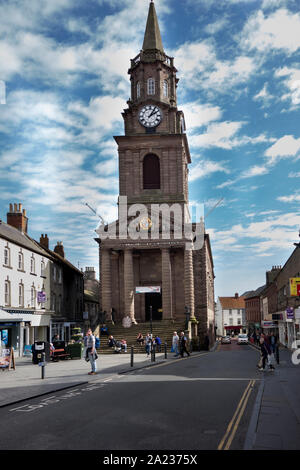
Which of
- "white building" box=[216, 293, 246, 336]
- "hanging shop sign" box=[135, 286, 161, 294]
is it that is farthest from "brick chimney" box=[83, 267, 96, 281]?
"white building" box=[216, 293, 246, 336]

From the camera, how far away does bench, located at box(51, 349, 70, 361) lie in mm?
30016

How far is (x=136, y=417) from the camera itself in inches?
420

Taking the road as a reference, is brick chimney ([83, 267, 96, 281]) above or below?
above

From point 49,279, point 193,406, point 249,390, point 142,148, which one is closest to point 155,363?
point 249,390

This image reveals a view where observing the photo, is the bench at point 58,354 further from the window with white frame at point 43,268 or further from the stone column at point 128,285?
the stone column at point 128,285

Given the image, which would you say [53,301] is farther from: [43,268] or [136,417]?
[136,417]

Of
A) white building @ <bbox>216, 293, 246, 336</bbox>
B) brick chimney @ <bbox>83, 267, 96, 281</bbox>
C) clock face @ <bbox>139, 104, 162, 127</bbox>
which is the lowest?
white building @ <bbox>216, 293, 246, 336</bbox>

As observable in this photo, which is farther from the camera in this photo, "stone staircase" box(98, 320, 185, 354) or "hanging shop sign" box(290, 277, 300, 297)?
"stone staircase" box(98, 320, 185, 354)

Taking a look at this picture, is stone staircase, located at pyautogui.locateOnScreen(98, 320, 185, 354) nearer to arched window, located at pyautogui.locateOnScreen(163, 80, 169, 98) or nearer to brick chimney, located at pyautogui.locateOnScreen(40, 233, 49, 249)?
brick chimney, located at pyautogui.locateOnScreen(40, 233, 49, 249)

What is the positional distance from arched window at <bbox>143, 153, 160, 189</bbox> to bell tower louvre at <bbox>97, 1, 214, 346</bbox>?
12 cm

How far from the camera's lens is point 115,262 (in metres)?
53.5

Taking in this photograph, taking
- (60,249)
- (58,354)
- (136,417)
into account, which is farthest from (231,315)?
(136,417)

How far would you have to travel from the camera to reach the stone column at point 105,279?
49.5 metres

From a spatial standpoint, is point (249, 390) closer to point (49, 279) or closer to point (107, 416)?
point (107, 416)
